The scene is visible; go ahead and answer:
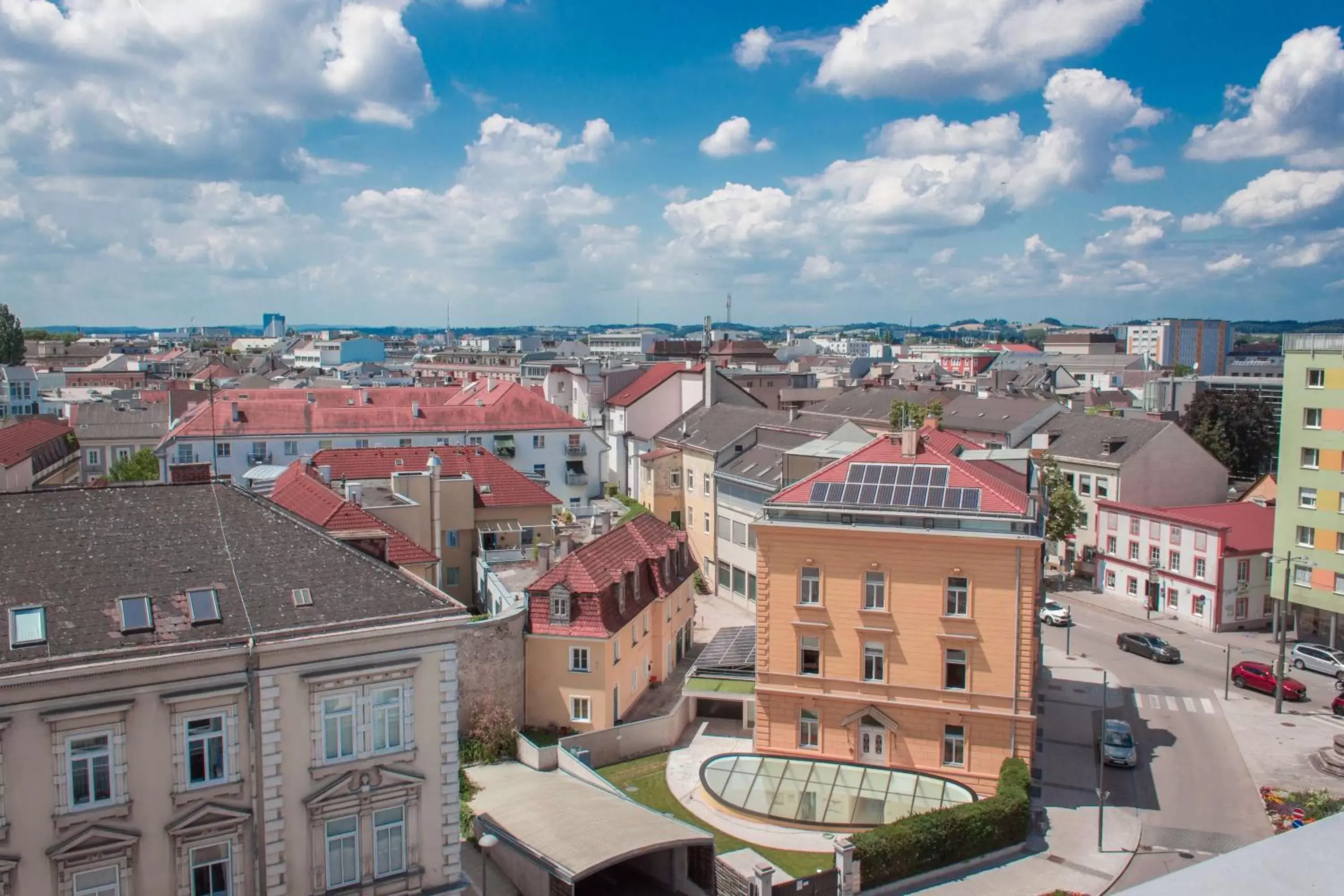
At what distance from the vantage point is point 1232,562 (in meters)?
53.1

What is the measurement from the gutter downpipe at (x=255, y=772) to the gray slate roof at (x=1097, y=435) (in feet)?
179

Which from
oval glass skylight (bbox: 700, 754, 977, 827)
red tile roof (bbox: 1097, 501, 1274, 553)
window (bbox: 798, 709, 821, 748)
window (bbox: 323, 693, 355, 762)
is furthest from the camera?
red tile roof (bbox: 1097, 501, 1274, 553)

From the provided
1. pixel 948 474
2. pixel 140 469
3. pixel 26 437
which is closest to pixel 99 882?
pixel 948 474

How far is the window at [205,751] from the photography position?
2031cm

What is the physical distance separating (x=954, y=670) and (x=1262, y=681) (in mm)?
18911

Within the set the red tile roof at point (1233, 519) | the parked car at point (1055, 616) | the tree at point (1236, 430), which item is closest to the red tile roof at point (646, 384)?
the parked car at point (1055, 616)

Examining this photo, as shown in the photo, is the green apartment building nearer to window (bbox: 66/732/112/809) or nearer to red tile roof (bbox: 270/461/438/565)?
red tile roof (bbox: 270/461/438/565)

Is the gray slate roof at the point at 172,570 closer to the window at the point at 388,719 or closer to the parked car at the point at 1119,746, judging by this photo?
the window at the point at 388,719

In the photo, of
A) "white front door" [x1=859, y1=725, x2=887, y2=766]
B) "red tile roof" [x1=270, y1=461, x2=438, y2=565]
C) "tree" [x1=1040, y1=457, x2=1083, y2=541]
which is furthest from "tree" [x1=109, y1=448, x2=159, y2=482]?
"tree" [x1=1040, y1=457, x2=1083, y2=541]

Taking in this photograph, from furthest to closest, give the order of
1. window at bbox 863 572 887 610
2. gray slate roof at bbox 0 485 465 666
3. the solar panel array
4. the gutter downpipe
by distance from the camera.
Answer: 1. window at bbox 863 572 887 610
2. the solar panel array
3. the gutter downpipe
4. gray slate roof at bbox 0 485 465 666

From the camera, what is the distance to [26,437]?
3396 inches

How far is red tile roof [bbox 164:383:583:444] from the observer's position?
226 ft

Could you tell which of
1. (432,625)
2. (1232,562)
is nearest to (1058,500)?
(1232,562)

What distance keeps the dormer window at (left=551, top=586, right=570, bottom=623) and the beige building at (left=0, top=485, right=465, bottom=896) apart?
521 inches
